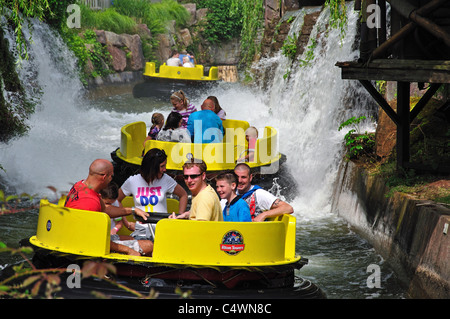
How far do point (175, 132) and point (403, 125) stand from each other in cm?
328

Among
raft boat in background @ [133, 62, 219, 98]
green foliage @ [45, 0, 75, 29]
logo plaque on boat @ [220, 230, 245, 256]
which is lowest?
logo plaque on boat @ [220, 230, 245, 256]

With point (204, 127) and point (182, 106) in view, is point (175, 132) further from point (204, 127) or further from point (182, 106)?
point (182, 106)

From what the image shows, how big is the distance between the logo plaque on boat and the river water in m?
1.84

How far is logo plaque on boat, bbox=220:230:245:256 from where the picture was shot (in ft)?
20.0

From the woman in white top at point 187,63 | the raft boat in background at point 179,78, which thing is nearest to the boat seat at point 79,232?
the raft boat in background at point 179,78

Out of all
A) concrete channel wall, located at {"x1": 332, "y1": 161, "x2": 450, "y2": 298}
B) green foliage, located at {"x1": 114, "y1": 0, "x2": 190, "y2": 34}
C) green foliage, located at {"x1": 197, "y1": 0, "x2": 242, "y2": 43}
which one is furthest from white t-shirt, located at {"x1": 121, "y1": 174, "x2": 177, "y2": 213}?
green foliage, located at {"x1": 197, "y1": 0, "x2": 242, "y2": 43}

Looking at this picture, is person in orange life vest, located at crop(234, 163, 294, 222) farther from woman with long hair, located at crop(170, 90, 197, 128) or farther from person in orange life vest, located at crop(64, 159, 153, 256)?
woman with long hair, located at crop(170, 90, 197, 128)

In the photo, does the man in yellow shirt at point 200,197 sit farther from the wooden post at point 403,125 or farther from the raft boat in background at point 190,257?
the wooden post at point 403,125

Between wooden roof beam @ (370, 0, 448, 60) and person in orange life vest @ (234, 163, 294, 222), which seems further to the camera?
wooden roof beam @ (370, 0, 448, 60)

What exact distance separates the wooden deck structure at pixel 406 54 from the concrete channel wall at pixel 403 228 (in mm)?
720

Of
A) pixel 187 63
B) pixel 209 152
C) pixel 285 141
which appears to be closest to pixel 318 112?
pixel 285 141

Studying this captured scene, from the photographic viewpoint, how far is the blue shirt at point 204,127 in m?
10.8

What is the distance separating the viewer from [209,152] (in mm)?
10648
